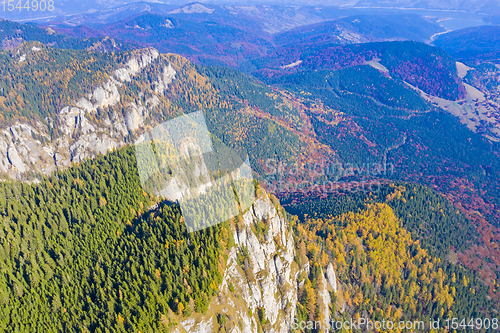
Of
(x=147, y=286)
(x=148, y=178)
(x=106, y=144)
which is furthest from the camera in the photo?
(x=106, y=144)

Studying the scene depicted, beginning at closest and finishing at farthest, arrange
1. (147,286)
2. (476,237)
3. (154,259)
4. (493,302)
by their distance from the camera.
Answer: (147,286), (154,259), (493,302), (476,237)

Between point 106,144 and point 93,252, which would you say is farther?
point 106,144

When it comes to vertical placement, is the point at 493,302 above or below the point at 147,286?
below

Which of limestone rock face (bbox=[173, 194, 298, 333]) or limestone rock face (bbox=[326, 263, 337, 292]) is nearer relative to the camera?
limestone rock face (bbox=[173, 194, 298, 333])

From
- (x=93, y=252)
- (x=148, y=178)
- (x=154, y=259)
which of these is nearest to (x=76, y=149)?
(x=148, y=178)

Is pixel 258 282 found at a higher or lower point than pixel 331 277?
higher

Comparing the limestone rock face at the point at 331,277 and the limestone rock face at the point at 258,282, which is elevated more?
the limestone rock face at the point at 258,282

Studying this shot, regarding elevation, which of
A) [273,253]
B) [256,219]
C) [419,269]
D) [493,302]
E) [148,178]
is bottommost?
[493,302]

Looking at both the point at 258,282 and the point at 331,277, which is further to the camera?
the point at 331,277

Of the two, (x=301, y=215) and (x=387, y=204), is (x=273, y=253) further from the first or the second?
(x=387, y=204)

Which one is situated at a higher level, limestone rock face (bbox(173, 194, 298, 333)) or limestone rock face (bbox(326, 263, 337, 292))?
limestone rock face (bbox(173, 194, 298, 333))

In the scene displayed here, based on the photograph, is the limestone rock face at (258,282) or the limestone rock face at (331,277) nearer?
the limestone rock face at (258,282)
